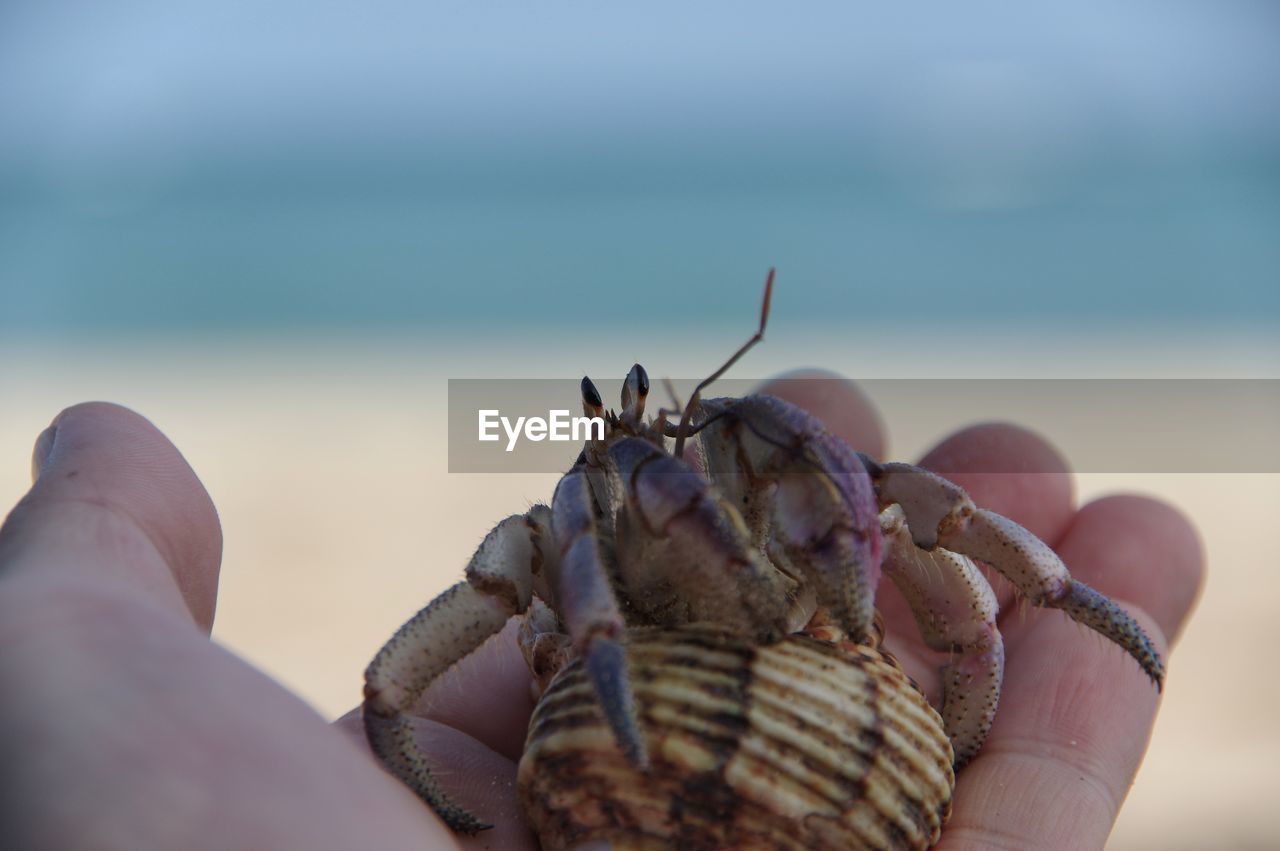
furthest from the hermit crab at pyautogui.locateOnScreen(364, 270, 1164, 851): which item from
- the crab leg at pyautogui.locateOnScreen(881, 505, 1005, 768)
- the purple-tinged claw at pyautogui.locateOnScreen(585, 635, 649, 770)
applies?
the crab leg at pyautogui.locateOnScreen(881, 505, 1005, 768)

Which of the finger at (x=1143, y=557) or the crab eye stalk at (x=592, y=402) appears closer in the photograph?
the crab eye stalk at (x=592, y=402)

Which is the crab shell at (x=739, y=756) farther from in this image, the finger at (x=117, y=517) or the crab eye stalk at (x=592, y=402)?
the finger at (x=117, y=517)

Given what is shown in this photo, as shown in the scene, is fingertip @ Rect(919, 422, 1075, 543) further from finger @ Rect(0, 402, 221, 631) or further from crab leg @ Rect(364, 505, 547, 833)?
finger @ Rect(0, 402, 221, 631)

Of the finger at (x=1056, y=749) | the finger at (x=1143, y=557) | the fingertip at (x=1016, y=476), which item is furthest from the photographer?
the fingertip at (x=1016, y=476)

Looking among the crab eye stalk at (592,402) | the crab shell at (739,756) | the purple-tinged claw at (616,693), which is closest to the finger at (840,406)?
the crab eye stalk at (592,402)

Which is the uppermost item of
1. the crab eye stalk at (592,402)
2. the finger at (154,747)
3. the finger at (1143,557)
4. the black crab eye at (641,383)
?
the black crab eye at (641,383)

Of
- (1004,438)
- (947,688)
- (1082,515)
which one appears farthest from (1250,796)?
(947,688)

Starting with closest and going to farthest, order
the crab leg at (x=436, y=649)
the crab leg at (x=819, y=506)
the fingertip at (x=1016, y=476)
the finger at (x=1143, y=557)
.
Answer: the crab leg at (x=819, y=506)
the crab leg at (x=436, y=649)
the finger at (x=1143, y=557)
the fingertip at (x=1016, y=476)
